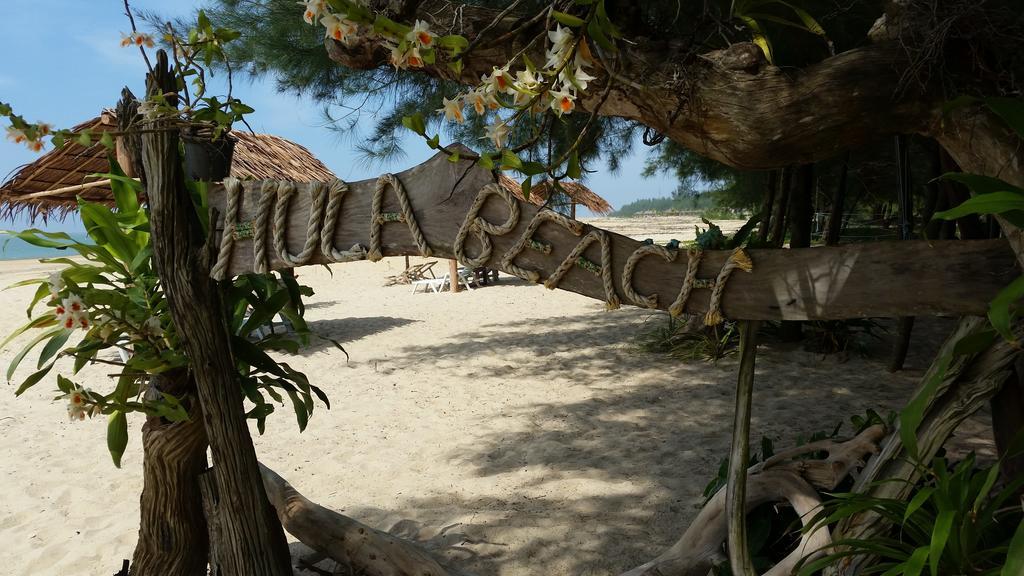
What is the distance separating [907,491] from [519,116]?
1510 mm

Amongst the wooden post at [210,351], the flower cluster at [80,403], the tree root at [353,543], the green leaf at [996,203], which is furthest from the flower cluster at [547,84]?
the tree root at [353,543]

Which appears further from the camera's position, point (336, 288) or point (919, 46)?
point (336, 288)

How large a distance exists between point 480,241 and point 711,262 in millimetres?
540

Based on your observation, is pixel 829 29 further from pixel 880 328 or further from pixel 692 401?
pixel 880 328

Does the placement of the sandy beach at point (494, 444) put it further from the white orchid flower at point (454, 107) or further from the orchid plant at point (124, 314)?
Answer: the white orchid flower at point (454, 107)

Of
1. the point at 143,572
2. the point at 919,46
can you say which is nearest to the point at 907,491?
the point at 919,46

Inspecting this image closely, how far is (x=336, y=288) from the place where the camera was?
13852mm

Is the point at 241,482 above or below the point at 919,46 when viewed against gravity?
below

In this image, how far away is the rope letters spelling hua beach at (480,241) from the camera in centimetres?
153

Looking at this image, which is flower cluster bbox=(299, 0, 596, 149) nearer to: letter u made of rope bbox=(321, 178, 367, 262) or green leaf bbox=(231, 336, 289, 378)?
letter u made of rope bbox=(321, 178, 367, 262)

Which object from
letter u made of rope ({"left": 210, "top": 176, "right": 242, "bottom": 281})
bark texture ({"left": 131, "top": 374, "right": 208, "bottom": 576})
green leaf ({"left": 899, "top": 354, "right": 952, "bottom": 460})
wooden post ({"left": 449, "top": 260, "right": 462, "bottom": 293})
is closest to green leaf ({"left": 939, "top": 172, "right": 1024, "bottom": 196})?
green leaf ({"left": 899, "top": 354, "right": 952, "bottom": 460})

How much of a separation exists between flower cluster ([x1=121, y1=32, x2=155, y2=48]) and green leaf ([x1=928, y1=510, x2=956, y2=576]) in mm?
2222

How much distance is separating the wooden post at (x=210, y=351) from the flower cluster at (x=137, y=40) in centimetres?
16

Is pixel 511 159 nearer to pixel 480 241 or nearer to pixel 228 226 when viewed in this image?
pixel 480 241
